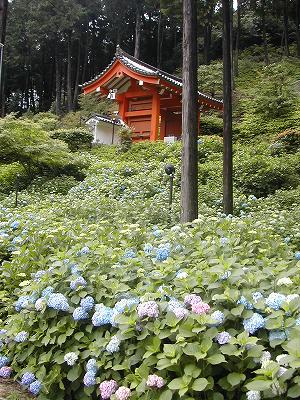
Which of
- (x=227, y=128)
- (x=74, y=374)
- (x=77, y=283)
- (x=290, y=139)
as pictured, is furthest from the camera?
(x=290, y=139)

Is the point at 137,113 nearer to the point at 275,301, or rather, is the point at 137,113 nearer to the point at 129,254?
the point at 129,254

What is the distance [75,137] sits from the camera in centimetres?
1677

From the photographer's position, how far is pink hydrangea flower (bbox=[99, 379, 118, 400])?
187cm

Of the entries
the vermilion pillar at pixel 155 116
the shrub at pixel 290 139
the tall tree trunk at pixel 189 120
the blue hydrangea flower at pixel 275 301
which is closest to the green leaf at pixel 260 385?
the blue hydrangea flower at pixel 275 301

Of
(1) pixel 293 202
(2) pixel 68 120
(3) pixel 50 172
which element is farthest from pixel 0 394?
(2) pixel 68 120

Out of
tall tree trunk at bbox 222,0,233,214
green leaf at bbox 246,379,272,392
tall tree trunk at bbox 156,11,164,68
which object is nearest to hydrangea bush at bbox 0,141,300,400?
green leaf at bbox 246,379,272,392

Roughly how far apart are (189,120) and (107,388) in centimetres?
388

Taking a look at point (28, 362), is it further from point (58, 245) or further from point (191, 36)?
point (191, 36)

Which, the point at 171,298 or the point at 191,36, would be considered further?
the point at 191,36

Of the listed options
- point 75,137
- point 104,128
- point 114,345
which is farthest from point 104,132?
point 114,345

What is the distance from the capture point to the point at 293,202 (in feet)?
26.8

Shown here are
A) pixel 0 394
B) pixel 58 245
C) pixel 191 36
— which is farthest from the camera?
pixel 191 36

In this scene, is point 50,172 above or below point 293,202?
above

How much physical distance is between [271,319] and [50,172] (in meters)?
10.6
